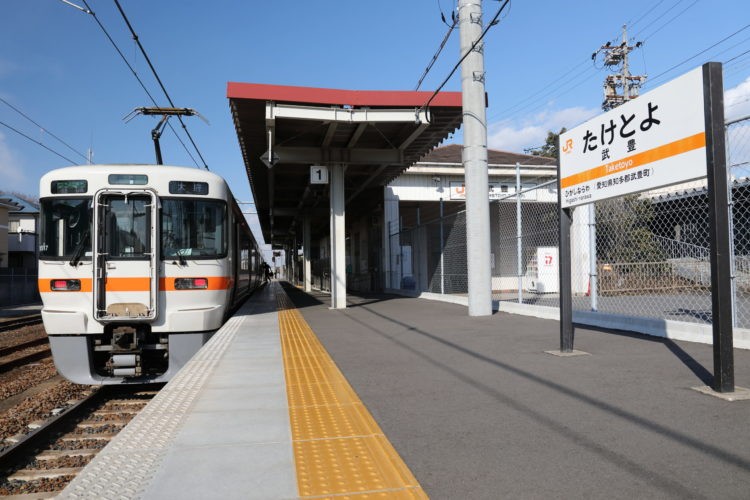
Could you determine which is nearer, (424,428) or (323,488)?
(323,488)

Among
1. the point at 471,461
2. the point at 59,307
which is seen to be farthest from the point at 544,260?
the point at 471,461

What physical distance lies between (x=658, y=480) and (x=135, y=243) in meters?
6.97

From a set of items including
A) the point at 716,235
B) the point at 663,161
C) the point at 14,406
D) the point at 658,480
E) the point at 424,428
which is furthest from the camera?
the point at 14,406

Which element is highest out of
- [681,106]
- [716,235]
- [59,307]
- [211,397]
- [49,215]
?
[681,106]

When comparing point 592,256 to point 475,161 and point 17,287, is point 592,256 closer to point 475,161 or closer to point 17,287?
point 475,161

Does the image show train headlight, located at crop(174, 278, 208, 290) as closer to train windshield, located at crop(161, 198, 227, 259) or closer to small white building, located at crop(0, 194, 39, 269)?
train windshield, located at crop(161, 198, 227, 259)

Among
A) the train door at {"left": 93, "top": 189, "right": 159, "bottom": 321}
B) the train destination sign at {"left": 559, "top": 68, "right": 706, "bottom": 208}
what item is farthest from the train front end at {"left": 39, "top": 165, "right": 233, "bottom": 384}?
the train destination sign at {"left": 559, "top": 68, "right": 706, "bottom": 208}

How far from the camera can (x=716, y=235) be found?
4.72 m

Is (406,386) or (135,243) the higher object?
(135,243)

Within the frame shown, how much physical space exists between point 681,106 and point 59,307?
305 inches

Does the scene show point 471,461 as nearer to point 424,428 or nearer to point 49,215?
point 424,428

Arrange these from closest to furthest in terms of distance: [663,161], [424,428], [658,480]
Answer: [658,480] → [424,428] → [663,161]

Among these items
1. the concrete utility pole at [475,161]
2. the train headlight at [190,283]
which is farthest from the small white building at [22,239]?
the train headlight at [190,283]

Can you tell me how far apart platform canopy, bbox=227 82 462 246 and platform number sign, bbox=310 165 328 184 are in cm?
32
